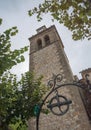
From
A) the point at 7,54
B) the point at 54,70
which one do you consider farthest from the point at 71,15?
the point at 54,70

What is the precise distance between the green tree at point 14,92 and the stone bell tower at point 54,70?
2830mm

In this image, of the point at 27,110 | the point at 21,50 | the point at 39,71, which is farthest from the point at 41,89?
the point at 39,71

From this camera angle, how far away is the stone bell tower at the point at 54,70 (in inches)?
558

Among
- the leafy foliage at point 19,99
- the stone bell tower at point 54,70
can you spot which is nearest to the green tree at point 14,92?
the leafy foliage at point 19,99

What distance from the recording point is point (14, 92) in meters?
12.2

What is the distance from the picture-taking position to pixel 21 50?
9.84m

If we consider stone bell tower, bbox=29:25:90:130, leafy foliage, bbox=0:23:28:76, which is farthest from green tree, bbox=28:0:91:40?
stone bell tower, bbox=29:25:90:130

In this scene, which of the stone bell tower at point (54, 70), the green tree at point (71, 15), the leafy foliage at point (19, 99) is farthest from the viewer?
the stone bell tower at point (54, 70)

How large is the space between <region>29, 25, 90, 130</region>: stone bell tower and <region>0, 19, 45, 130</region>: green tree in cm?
283

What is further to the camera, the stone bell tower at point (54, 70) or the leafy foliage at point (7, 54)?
the stone bell tower at point (54, 70)

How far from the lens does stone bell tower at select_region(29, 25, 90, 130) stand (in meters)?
14.2

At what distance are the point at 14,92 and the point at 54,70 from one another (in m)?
6.15

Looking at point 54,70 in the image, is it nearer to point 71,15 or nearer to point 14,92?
point 14,92

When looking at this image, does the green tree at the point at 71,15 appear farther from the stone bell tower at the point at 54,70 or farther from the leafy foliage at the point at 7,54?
the stone bell tower at the point at 54,70
